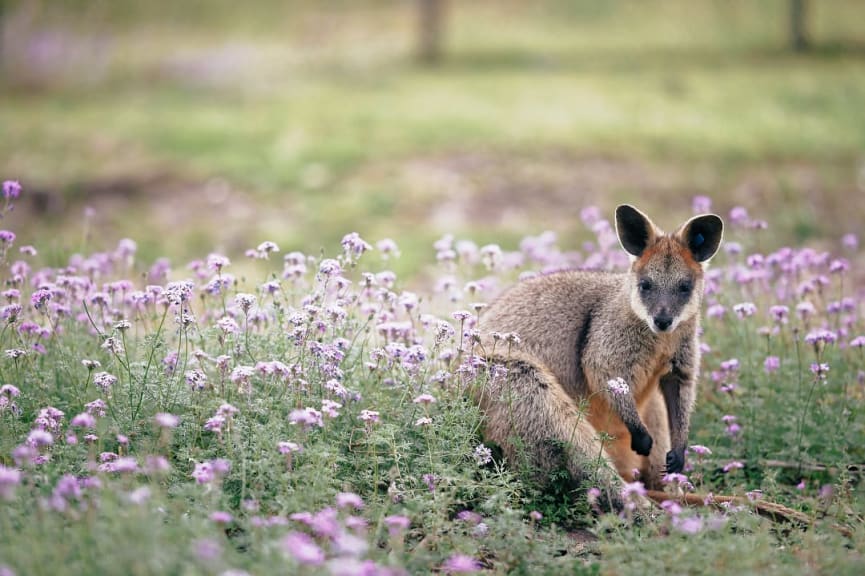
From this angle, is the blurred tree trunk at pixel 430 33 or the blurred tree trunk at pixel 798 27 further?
the blurred tree trunk at pixel 430 33

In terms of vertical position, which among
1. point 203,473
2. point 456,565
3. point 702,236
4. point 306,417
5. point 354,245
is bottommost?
point 456,565

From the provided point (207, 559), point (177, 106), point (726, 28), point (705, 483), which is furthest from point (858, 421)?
point (726, 28)

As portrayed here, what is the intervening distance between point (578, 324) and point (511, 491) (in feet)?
4.49

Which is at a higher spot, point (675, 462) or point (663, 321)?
point (663, 321)

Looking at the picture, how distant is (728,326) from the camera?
676 cm

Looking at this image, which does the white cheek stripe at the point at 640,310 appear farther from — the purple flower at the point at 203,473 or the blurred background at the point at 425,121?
the blurred background at the point at 425,121

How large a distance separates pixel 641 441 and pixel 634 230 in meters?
1.14

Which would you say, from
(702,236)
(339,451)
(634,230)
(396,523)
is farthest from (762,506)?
(339,451)

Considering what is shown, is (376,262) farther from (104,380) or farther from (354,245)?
(104,380)

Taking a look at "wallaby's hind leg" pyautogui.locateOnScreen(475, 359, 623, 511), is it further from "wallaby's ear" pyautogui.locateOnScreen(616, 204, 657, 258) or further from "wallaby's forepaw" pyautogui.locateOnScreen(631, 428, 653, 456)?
"wallaby's ear" pyautogui.locateOnScreen(616, 204, 657, 258)

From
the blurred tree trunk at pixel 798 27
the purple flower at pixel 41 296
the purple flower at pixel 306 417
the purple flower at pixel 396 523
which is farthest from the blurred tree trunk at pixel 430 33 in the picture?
the purple flower at pixel 396 523

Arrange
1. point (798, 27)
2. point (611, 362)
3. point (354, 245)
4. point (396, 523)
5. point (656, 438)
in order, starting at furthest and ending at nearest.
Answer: point (798, 27), point (656, 438), point (611, 362), point (354, 245), point (396, 523)

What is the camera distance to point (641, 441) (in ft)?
17.6

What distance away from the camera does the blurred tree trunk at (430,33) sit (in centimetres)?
2078
